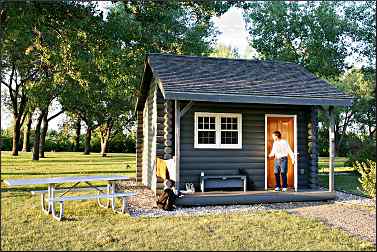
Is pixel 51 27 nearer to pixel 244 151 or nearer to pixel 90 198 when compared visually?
pixel 90 198

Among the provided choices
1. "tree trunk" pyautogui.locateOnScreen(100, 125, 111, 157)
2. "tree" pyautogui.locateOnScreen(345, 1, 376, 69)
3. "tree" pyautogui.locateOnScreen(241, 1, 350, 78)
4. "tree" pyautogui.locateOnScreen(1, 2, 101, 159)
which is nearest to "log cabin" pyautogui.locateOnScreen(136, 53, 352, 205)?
"tree" pyautogui.locateOnScreen(1, 2, 101, 159)

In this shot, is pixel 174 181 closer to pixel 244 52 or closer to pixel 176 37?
pixel 176 37

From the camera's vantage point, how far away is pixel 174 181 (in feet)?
30.8

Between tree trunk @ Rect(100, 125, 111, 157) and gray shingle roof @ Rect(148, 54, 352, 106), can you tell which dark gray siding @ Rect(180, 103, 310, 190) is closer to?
gray shingle roof @ Rect(148, 54, 352, 106)

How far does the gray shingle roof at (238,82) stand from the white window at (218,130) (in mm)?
1035

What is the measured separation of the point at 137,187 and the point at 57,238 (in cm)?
638

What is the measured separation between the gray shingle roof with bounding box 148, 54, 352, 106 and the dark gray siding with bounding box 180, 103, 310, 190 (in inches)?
29.3

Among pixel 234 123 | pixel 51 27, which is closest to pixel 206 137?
pixel 234 123

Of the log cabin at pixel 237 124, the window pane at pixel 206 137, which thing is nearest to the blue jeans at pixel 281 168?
the log cabin at pixel 237 124

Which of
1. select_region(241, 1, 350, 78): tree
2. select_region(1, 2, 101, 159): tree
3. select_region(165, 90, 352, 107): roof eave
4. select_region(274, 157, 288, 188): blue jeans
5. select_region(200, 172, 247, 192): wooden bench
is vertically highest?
select_region(241, 1, 350, 78): tree

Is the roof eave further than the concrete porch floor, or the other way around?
the concrete porch floor

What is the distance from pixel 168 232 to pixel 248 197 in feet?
11.7

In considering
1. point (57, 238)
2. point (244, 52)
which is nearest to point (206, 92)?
point (57, 238)

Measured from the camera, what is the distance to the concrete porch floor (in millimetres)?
9352
